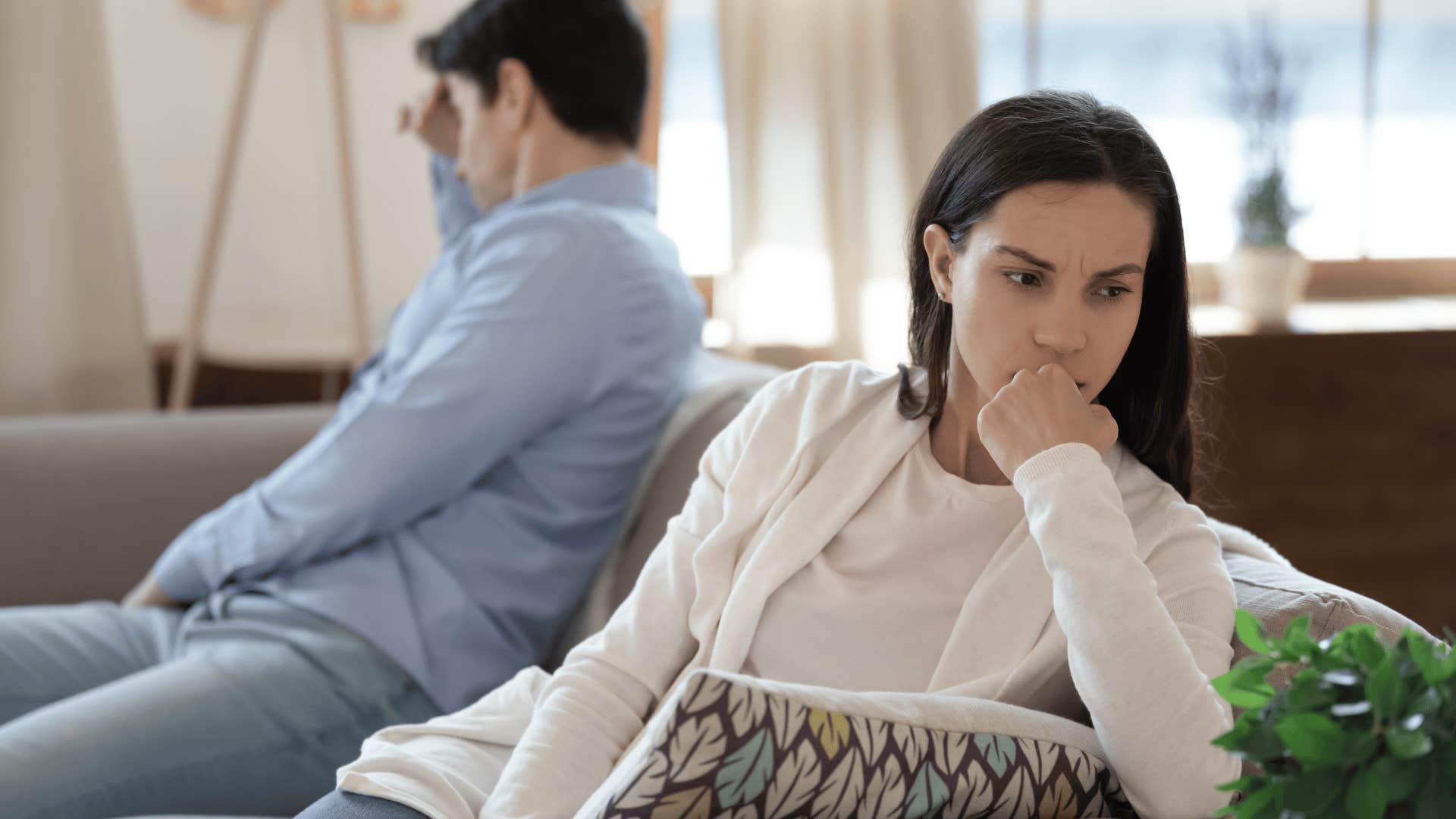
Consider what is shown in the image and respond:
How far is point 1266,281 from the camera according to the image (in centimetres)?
313

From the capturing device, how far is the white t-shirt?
41.1 inches

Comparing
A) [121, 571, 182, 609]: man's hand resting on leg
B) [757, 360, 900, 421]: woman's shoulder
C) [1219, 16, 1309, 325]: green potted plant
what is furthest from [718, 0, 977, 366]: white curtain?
[757, 360, 900, 421]: woman's shoulder

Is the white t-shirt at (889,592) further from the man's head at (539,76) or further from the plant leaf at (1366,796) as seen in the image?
the man's head at (539,76)

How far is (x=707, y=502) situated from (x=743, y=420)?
A: 0.09 metres

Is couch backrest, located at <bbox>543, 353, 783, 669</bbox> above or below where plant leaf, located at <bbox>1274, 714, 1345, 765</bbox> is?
below

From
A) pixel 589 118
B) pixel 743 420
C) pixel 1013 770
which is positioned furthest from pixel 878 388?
pixel 589 118

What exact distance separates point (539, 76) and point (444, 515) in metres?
0.60

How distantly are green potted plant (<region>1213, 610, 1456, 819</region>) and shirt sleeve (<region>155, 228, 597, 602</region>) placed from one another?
1024 mm

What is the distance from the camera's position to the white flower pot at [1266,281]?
3.13 metres

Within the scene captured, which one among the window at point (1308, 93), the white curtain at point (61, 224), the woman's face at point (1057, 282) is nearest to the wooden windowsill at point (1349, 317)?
the window at point (1308, 93)

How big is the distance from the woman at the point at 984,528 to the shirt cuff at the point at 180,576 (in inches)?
26.9

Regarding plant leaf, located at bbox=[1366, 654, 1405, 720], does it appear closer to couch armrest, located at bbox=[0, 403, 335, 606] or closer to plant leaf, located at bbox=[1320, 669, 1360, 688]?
plant leaf, located at bbox=[1320, 669, 1360, 688]

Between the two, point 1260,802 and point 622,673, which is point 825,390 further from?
point 1260,802

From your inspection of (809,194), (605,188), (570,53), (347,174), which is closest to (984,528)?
(605,188)
